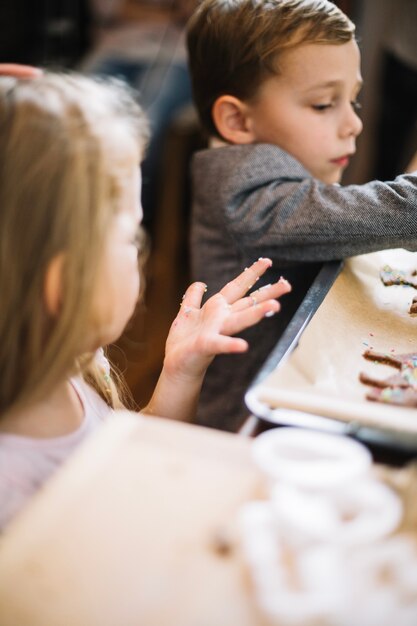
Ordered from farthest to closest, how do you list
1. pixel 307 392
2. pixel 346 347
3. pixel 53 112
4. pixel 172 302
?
pixel 172 302
pixel 346 347
pixel 307 392
pixel 53 112

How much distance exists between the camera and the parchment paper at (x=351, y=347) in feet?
2.60

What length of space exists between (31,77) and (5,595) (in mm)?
512

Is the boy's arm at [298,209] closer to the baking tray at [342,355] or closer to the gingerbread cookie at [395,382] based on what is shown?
the baking tray at [342,355]

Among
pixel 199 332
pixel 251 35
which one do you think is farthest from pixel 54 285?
pixel 251 35

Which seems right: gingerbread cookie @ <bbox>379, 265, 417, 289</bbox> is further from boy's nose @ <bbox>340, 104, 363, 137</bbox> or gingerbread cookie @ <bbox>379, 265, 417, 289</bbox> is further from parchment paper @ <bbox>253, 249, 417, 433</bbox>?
boy's nose @ <bbox>340, 104, 363, 137</bbox>

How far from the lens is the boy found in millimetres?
1197

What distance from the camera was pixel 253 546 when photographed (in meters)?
0.58

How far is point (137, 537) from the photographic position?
1.96 feet

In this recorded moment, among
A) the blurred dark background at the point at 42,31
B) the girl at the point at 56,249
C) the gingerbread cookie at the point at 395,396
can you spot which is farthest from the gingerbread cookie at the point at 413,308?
the blurred dark background at the point at 42,31

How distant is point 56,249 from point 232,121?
0.76 meters

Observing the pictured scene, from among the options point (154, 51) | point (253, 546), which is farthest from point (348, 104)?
point (154, 51)

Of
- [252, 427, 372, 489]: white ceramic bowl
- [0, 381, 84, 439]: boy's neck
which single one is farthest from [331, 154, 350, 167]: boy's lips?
[252, 427, 372, 489]: white ceramic bowl

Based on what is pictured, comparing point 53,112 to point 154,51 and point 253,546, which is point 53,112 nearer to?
point 253,546

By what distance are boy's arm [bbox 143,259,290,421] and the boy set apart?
162 millimetres
